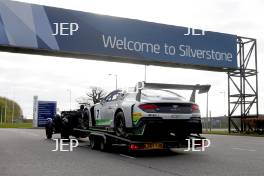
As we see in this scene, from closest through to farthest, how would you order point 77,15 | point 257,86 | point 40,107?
point 77,15 → point 257,86 → point 40,107

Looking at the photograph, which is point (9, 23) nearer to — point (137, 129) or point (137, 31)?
point (137, 31)

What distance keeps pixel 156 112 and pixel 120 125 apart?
158cm

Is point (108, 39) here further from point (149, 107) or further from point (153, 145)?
point (153, 145)

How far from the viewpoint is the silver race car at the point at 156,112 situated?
11.2 m

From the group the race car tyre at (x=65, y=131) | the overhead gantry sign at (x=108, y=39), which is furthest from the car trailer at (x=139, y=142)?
the overhead gantry sign at (x=108, y=39)

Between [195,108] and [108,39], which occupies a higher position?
[108,39]

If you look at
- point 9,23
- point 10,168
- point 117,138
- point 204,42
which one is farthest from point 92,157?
point 204,42

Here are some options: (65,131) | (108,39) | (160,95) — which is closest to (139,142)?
(160,95)

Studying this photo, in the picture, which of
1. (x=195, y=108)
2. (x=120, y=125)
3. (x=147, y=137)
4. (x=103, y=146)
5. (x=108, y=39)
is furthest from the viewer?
(x=108, y=39)

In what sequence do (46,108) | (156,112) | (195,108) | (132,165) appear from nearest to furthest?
(132,165)
(156,112)
(195,108)
(46,108)

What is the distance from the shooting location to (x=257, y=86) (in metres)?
31.4

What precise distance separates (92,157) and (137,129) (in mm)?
1580

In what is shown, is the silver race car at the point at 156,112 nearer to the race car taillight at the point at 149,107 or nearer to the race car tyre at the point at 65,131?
the race car taillight at the point at 149,107

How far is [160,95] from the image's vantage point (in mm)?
12008
